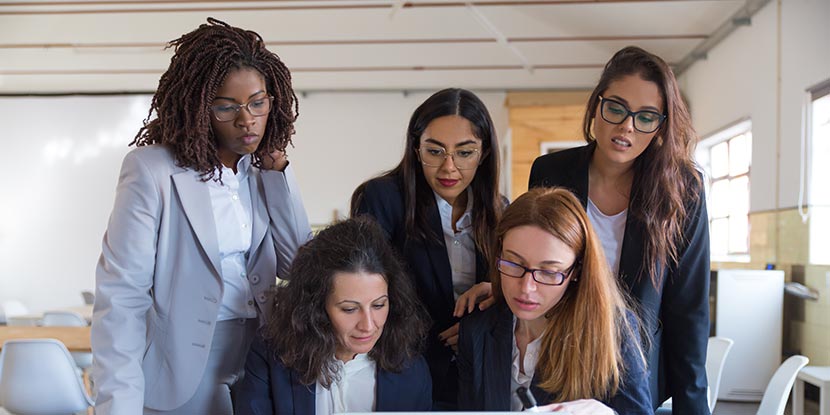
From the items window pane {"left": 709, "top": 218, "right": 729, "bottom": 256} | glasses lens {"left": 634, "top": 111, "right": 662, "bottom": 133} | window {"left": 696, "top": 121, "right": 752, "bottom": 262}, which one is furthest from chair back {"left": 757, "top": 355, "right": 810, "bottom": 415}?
window pane {"left": 709, "top": 218, "right": 729, "bottom": 256}

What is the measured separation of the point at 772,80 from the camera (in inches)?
213

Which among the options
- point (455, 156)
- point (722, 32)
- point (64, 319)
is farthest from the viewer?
point (722, 32)

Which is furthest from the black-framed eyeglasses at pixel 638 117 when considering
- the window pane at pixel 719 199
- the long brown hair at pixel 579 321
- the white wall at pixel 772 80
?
the window pane at pixel 719 199

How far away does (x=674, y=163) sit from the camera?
176cm

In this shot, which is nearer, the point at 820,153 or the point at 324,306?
the point at 324,306

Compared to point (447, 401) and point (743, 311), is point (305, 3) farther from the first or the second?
point (447, 401)

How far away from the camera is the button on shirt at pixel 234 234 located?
5.40ft

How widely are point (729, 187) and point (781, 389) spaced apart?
15.8 ft

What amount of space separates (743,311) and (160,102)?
4.79 metres

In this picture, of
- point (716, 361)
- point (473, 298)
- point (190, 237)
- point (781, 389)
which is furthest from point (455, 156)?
point (716, 361)

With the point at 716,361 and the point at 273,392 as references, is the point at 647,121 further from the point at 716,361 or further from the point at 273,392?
the point at 716,361

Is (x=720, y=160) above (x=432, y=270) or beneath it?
above

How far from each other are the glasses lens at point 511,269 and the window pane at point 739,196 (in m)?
5.36

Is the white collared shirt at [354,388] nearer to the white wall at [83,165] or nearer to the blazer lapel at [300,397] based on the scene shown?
the blazer lapel at [300,397]
